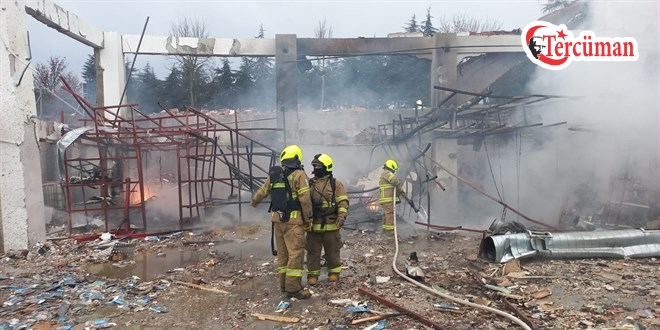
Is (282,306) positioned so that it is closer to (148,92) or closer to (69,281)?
(69,281)

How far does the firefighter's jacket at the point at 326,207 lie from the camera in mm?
6070

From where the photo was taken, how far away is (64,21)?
1175 cm

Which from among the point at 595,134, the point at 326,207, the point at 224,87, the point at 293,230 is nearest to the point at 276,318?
the point at 293,230

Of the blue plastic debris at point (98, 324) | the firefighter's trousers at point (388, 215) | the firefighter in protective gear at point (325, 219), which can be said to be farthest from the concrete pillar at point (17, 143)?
the firefighter's trousers at point (388, 215)

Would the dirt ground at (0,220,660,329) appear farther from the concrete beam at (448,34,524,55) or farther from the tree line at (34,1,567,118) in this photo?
the tree line at (34,1,567,118)

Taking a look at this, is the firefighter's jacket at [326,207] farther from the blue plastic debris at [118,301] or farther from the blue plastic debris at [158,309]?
the blue plastic debris at [118,301]

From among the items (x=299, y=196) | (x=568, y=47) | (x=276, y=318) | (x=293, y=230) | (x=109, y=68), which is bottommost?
(x=276, y=318)

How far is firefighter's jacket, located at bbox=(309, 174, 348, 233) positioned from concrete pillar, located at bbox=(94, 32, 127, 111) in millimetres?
12048

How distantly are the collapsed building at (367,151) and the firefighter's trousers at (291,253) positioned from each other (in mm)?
5324

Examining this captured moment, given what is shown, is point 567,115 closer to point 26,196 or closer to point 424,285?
A: point 424,285

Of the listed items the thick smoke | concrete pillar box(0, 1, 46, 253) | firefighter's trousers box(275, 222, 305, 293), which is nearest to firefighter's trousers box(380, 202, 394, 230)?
firefighter's trousers box(275, 222, 305, 293)

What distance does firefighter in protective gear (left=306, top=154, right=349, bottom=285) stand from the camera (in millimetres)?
6089

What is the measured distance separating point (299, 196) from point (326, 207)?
480mm

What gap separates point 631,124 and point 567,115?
1.62m
